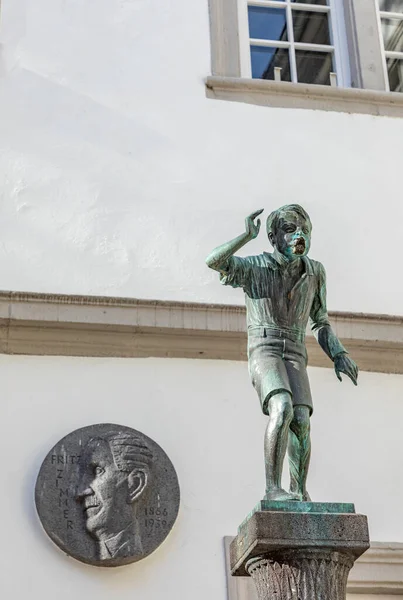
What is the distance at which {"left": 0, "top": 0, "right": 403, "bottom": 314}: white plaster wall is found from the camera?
6.44 m

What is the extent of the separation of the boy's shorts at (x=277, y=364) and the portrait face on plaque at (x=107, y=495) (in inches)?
63.9

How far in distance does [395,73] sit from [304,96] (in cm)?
95

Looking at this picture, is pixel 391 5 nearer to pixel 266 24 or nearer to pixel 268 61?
pixel 266 24

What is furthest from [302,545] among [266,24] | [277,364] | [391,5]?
[391,5]

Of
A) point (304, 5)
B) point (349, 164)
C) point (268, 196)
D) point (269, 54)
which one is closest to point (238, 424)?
point (268, 196)

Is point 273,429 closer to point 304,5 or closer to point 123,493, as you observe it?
point 123,493

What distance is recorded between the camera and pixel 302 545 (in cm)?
386

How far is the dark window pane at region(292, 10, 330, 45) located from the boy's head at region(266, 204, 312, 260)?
3.81m

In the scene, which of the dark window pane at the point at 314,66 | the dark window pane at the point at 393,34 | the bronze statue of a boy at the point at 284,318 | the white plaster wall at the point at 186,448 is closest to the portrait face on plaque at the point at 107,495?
the white plaster wall at the point at 186,448

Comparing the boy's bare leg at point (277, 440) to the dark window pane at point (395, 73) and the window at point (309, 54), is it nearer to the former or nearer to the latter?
the window at point (309, 54)

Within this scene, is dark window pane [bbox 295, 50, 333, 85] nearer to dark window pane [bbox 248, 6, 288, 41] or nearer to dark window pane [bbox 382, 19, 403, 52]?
dark window pane [bbox 248, 6, 288, 41]

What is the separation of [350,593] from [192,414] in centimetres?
121

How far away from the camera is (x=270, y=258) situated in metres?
4.48

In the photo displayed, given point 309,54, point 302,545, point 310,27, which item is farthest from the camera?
point 310,27
